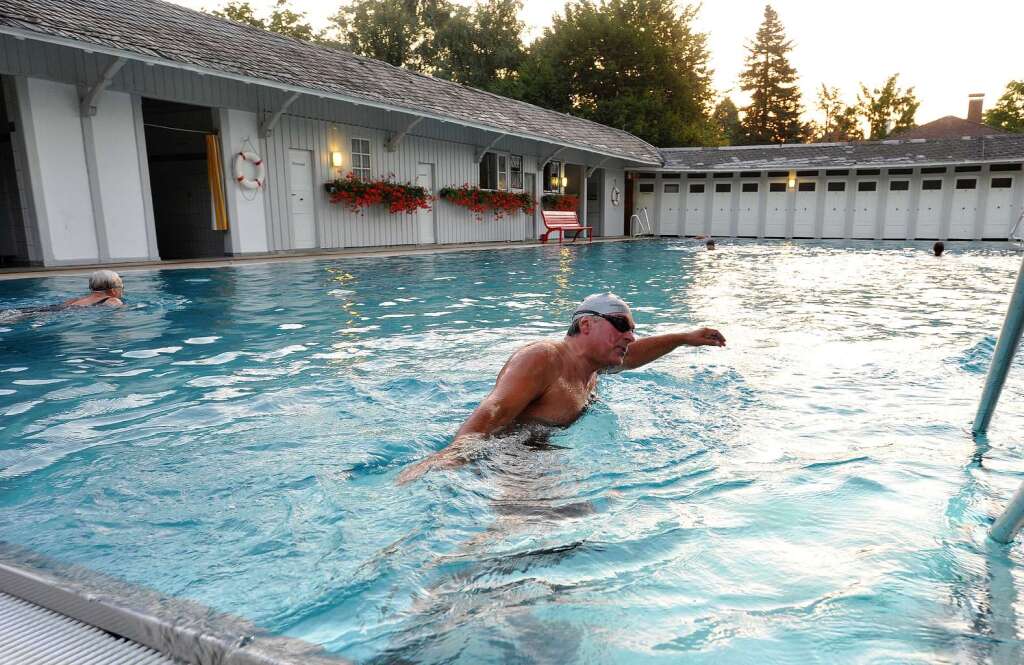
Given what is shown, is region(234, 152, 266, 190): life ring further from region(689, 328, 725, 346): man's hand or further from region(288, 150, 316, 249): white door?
region(689, 328, 725, 346): man's hand

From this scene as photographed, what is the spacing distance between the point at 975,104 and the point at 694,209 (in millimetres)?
26689

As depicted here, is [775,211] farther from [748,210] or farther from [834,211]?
[834,211]

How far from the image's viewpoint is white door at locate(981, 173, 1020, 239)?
926 inches

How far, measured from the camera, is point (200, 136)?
1389cm

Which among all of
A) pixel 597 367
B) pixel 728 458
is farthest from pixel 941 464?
pixel 597 367

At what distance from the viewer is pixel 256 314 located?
7.19 meters

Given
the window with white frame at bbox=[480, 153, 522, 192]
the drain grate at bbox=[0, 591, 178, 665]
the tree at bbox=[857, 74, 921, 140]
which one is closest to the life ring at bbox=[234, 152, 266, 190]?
the window with white frame at bbox=[480, 153, 522, 192]

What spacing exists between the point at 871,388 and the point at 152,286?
8485 millimetres

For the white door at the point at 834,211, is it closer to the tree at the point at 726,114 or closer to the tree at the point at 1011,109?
the tree at the point at 1011,109

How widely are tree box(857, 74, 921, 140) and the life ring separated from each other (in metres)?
52.2

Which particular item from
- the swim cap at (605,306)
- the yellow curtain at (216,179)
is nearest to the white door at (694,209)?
the yellow curtain at (216,179)

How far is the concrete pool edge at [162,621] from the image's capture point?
146cm

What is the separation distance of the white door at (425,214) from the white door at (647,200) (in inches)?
509

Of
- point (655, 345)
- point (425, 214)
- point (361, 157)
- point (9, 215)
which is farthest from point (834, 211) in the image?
point (9, 215)
